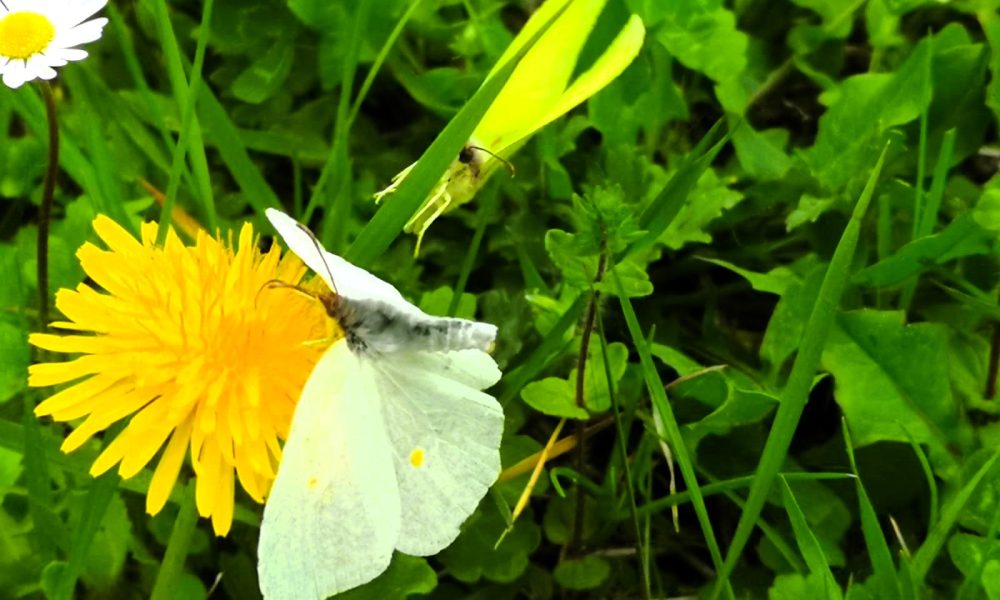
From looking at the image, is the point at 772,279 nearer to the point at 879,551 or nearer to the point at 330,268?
the point at 879,551

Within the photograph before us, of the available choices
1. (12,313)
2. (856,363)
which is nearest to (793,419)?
(856,363)

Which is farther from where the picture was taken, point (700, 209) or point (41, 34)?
point (700, 209)

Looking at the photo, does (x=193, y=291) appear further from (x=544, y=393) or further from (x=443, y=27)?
(x=443, y=27)

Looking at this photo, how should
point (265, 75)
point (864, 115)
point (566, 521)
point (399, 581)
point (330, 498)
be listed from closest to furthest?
point (330, 498) < point (399, 581) < point (566, 521) < point (864, 115) < point (265, 75)

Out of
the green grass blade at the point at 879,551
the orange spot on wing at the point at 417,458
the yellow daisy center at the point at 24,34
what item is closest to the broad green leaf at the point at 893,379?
the green grass blade at the point at 879,551

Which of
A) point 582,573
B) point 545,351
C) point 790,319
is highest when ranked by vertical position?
point 545,351

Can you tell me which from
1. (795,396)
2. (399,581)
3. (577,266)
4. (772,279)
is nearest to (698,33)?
(772,279)

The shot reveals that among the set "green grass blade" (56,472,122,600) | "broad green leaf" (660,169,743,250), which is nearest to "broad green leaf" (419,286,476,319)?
"broad green leaf" (660,169,743,250)
